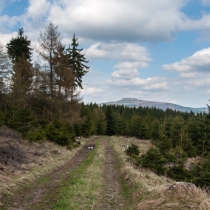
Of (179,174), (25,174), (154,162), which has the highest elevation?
(25,174)

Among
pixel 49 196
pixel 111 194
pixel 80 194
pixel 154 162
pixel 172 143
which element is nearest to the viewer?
pixel 49 196

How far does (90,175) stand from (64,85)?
19.7 metres

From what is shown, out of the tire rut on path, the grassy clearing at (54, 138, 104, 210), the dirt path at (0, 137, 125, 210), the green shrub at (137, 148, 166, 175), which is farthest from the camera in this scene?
the green shrub at (137, 148, 166, 175)

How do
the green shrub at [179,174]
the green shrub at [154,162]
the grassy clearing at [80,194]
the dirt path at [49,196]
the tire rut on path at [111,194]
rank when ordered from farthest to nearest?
1. the green shrub at [154,162]
2. the green shrub at [179,174]
3. the tire rut on path at [111,194]
4. the dirt path at [49,196]
5. the grassy clearing at [80,194]

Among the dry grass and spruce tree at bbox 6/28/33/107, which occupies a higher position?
spruce tree at bbox 6/28/33/107

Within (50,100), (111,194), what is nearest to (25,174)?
(111,194)

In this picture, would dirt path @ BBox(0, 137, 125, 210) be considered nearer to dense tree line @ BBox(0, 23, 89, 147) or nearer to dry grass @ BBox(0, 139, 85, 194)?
dry grass @ BBox(0, 139, 85, 194)

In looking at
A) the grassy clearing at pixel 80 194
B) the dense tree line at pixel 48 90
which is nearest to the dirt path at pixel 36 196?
the grassy clearing at pixel 80 194

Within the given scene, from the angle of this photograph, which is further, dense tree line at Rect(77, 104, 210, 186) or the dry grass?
dense tree line at Rect(77, 104, 210, 186)

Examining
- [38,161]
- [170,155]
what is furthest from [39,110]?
[170,155]

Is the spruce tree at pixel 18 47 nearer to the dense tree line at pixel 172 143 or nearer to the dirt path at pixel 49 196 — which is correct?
the dense tree line at pixel 172 143

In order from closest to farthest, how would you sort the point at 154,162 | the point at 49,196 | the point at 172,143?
1. the point at 49,196
2. the point at 154,162
3. the point at 172,143

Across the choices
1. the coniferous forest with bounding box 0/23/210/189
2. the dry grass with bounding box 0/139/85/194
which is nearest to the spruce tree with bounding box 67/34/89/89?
the coniferous forest with bounding box 0/23/210/189

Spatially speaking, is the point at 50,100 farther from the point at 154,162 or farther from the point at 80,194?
the point at 80,194
